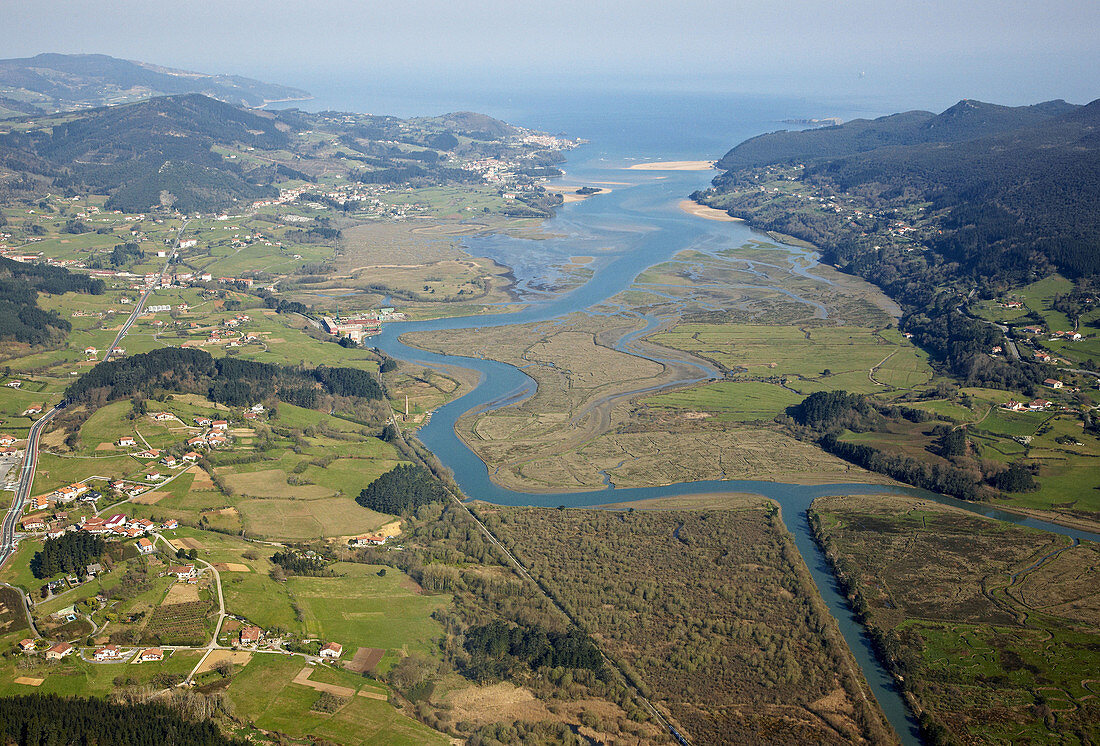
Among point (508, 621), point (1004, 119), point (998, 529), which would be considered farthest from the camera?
point (1004, 119)

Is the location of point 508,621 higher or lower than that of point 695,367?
lower

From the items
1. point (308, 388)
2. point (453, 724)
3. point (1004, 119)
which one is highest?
point (1004, 119)

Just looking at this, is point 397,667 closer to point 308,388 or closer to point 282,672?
point 282,672

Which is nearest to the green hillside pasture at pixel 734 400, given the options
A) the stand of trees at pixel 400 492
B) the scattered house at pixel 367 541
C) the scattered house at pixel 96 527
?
the stand of trees at pixel 400 492

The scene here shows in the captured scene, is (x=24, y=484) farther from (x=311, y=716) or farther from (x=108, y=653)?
(x=311, y=716)

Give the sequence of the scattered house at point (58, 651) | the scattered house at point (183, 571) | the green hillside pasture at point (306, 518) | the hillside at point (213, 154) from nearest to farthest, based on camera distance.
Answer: the scattered house at point (58, 651) → the scattered house at point (183, 571) → the green hillside pasture at point (306, 518) → the hillside at point (213, 154)

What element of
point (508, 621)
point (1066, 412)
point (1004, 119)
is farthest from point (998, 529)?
point (1004, 119)

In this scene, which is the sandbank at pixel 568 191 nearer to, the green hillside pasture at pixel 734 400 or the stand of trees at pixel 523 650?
the green hillside pasture at pixel 734 400
